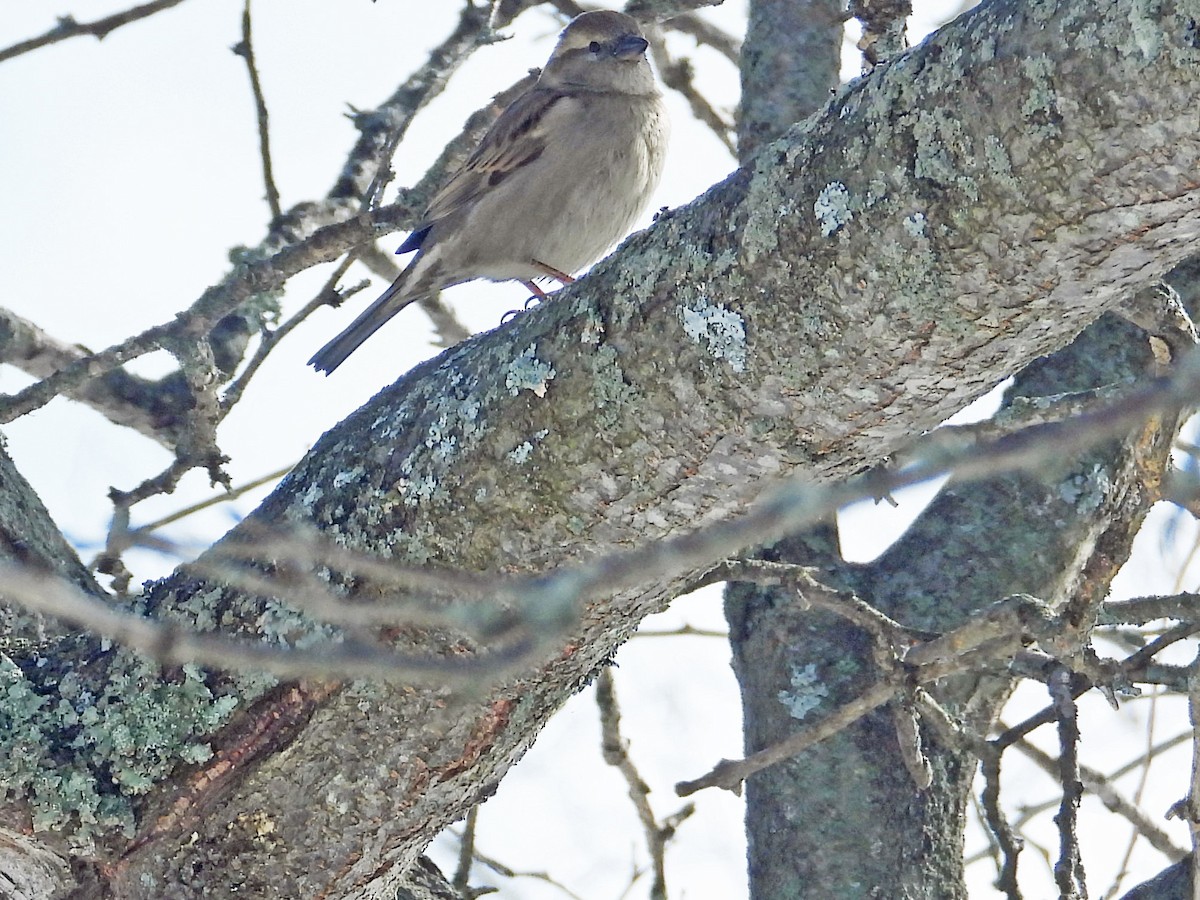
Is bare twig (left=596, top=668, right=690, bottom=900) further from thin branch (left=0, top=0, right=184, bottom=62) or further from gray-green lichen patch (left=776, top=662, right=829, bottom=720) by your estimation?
thin branch (left=0, top=0, right=184, bottom=62)

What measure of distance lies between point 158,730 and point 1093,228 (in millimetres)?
1390

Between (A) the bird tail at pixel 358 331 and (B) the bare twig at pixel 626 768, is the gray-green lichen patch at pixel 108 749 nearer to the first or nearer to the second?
(B) the bare twig at pixel 626 768

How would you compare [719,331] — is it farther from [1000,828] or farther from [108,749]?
[1000,828]

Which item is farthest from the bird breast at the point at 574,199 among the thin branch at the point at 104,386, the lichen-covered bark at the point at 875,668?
the lichen-covered bark at the point at 875,668

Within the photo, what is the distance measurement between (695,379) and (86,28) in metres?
2.74

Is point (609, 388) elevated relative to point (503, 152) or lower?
lower

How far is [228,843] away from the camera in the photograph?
82.3 inches

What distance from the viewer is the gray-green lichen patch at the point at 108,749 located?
207 centimetres

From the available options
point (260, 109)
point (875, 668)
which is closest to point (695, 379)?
point (875, 668)

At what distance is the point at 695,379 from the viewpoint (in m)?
1.75

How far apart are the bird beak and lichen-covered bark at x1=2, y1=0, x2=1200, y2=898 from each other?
2.88 meters

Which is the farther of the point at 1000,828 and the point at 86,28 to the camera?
the point at 86,28

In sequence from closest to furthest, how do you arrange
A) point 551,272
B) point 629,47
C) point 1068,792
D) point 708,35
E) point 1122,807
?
1. point 1068,792
2. point 1122,807
3. point 551,272
4. point 629,47
5. point 708,35

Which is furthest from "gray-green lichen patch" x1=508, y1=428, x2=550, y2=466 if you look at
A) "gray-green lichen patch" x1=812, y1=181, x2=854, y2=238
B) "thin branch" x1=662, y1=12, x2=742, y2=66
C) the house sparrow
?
"thin branch" x1=662, y1=12, x2=742, y2=66
